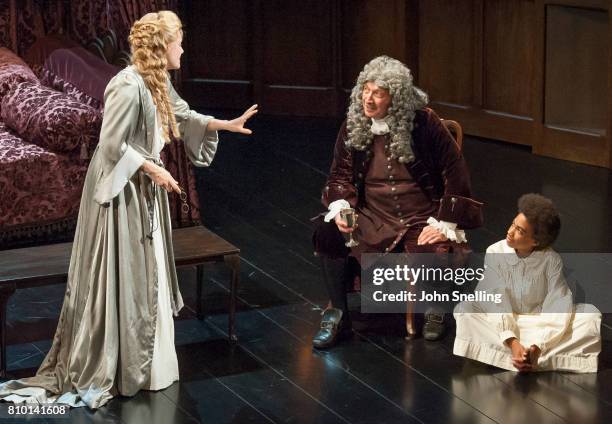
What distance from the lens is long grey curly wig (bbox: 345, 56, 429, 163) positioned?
4.80 meters

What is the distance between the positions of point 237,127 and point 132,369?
946 millimetres

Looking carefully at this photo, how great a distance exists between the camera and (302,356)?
15.7 ft

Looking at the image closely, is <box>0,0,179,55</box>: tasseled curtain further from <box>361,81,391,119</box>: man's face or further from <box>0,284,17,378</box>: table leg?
<box>0,284,17,378</box>: table leg

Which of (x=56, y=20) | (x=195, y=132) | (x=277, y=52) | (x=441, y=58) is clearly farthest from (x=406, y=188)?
(x=277, y=52)

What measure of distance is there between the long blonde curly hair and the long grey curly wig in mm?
839

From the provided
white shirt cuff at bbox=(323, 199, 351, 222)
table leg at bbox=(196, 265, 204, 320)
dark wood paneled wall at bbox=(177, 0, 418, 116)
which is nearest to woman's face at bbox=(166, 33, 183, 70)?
white shirt cuff at bbox=(323, 199, 351, 222)

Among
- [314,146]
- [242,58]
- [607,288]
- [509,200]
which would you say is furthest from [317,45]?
[607,288]

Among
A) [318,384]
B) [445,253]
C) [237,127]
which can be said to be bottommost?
[318,384]

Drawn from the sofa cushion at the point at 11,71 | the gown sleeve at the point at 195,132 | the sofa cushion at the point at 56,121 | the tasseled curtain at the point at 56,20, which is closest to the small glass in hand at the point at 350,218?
the gown sleeve at the point at 195,132

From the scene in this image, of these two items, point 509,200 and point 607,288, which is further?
point 509,200

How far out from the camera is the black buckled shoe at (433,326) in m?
4.90

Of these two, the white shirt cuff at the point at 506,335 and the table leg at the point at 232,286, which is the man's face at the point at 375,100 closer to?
the table leg at the point at 232,286

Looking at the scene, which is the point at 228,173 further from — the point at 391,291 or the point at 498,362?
the point at 498,362

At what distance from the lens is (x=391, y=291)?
508cm
